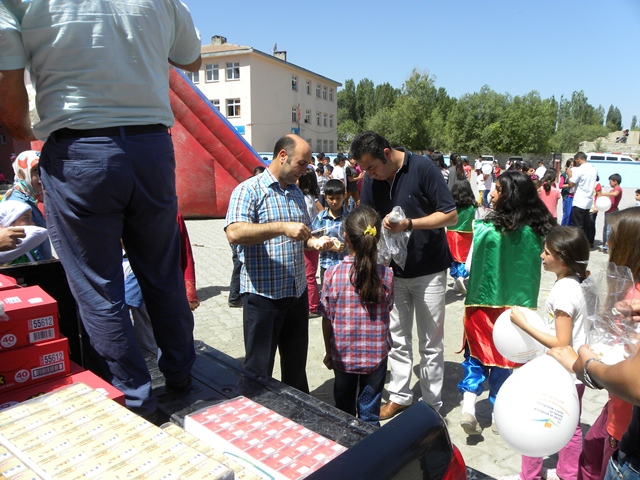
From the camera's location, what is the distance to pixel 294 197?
10.2 ft

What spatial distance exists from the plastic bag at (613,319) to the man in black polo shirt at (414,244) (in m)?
1.38

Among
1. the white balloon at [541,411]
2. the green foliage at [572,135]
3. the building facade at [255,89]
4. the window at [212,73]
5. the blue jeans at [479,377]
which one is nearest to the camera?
the white balloon at [541,411]

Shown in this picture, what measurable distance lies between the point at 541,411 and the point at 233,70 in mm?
41828

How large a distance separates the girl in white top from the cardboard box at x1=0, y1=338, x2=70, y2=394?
2.37 metres

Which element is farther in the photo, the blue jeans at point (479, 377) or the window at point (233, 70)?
the window at point (233, 70)

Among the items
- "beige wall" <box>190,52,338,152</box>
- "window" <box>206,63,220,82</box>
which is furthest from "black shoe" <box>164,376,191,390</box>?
"window" <box>206,63,220,82</box>

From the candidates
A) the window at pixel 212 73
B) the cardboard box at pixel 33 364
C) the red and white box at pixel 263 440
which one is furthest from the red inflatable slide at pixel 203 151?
the window at pixel 212 73

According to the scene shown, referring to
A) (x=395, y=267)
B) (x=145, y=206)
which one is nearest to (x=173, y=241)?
(x=145, y=206)

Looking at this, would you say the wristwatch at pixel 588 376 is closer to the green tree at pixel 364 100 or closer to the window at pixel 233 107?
the window at pixel 233 107

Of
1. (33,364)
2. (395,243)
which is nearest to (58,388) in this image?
(33,364)

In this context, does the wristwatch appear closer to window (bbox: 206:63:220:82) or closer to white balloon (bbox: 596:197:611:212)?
white balloon (bbox: 596:197:611:212)

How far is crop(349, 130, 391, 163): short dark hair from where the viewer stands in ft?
10.8

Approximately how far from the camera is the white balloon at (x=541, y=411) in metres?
2.04

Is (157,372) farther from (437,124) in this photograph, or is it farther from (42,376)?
(437,124)
